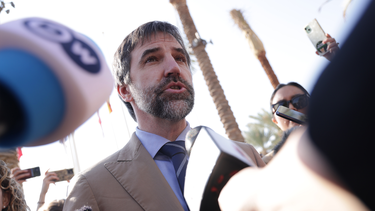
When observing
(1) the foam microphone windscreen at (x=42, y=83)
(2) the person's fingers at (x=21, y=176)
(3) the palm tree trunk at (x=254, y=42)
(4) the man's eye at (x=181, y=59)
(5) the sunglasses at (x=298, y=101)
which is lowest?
(5) the sunglasses at (x=298, y=101)

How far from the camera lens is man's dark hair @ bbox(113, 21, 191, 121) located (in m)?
2.29

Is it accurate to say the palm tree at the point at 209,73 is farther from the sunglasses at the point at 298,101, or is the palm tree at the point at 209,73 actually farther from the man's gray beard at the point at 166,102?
the man's gray beard at the point at 166,102

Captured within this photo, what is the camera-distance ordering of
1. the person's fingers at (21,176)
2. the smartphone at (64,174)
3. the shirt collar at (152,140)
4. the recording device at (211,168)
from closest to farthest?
the recording device at (211,168) → the shirt collar at (152,140) → the person's fingers at (21,176) → the smartphone at (64,174)

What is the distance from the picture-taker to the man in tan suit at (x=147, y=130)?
1.55 meters

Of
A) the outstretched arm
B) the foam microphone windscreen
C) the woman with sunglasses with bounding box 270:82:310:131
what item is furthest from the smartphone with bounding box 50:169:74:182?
the foam microphone windscreen

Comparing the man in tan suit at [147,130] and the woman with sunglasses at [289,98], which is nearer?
the man in tan suit at [147,130]

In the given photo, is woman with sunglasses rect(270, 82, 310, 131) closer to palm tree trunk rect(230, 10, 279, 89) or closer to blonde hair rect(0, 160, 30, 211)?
blonde hair rect(0, 160, 30, 211)

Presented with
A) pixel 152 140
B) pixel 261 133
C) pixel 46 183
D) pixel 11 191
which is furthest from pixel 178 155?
pixel 261 133

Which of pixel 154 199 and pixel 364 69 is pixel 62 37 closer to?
pixel 364 69

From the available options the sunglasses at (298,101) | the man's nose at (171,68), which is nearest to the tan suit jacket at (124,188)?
the man's nose at (171,68)

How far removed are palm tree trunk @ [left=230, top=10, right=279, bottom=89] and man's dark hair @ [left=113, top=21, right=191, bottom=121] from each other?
9.46m

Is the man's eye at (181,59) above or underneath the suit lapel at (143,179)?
above

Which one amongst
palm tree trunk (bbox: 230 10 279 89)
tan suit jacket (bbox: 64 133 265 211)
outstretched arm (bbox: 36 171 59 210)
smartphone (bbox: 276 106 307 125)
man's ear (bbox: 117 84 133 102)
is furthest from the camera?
palm tree trunk (bbox: 230 10 279 89)

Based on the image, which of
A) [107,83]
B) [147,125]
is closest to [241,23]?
[147,125]
